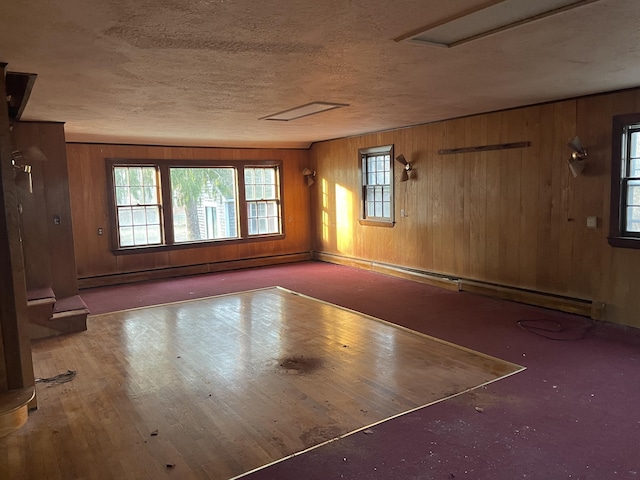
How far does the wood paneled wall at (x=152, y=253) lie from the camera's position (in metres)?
7.49

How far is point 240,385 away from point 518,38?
3154 millimetres

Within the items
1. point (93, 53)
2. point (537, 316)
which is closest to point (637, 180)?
point (537, 316)

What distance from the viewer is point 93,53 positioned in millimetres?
2998

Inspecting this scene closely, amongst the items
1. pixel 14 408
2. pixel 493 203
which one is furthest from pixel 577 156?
pixel 14 408

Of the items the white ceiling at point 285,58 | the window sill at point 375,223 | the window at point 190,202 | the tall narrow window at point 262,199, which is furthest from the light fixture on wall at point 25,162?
the window sill at point 375,223

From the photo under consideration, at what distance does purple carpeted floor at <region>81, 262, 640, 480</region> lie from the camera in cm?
250

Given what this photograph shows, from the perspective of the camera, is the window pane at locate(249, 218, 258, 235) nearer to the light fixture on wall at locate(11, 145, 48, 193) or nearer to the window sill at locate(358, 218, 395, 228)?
the window sill at locate(358, 218, 395, 228)

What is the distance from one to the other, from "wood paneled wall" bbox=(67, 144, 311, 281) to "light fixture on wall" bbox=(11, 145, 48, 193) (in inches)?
66.5

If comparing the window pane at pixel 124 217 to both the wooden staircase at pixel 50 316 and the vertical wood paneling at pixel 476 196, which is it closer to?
the wooden staircase at pixel 50 316

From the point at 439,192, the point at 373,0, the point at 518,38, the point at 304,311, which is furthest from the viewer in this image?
the point at 439,192

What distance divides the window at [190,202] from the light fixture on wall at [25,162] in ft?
6.36

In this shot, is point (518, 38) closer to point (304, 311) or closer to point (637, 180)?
point (637, 180)

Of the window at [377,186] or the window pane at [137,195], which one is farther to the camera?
the window pane at [137,195]

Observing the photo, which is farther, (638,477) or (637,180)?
(637,180)
